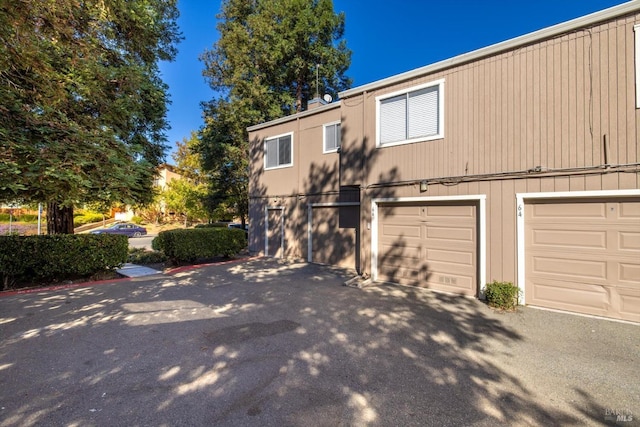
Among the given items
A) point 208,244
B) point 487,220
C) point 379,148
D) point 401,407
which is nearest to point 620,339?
point 487,220

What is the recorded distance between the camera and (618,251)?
479 centimetres

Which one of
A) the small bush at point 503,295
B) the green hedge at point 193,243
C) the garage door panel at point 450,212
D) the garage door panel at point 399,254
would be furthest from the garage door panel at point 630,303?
the green hedge at point 193,243

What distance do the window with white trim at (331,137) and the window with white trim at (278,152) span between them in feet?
5.59

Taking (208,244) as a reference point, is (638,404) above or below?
below

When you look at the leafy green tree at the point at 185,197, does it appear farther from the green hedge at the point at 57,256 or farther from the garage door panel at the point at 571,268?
the garage door panel at the point at 571,268

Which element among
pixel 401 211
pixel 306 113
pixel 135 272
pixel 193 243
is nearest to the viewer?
pixel 401 211

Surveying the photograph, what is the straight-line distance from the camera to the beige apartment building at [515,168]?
15.8 feet

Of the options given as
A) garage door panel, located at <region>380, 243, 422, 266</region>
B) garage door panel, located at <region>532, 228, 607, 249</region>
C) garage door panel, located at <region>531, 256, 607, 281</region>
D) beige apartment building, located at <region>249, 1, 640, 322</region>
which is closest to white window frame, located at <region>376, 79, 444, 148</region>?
beige apartment building, located at <region>249, 1, 640, 322</region>

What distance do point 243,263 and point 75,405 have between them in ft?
25.3

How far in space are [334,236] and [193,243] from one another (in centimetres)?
470

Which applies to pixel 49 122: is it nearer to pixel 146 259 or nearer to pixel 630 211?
pixel 146 259

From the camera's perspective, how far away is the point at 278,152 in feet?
38.9

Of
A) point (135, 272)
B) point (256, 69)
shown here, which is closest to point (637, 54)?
point (135, 272)

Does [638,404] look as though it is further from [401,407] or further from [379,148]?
[379,148]
